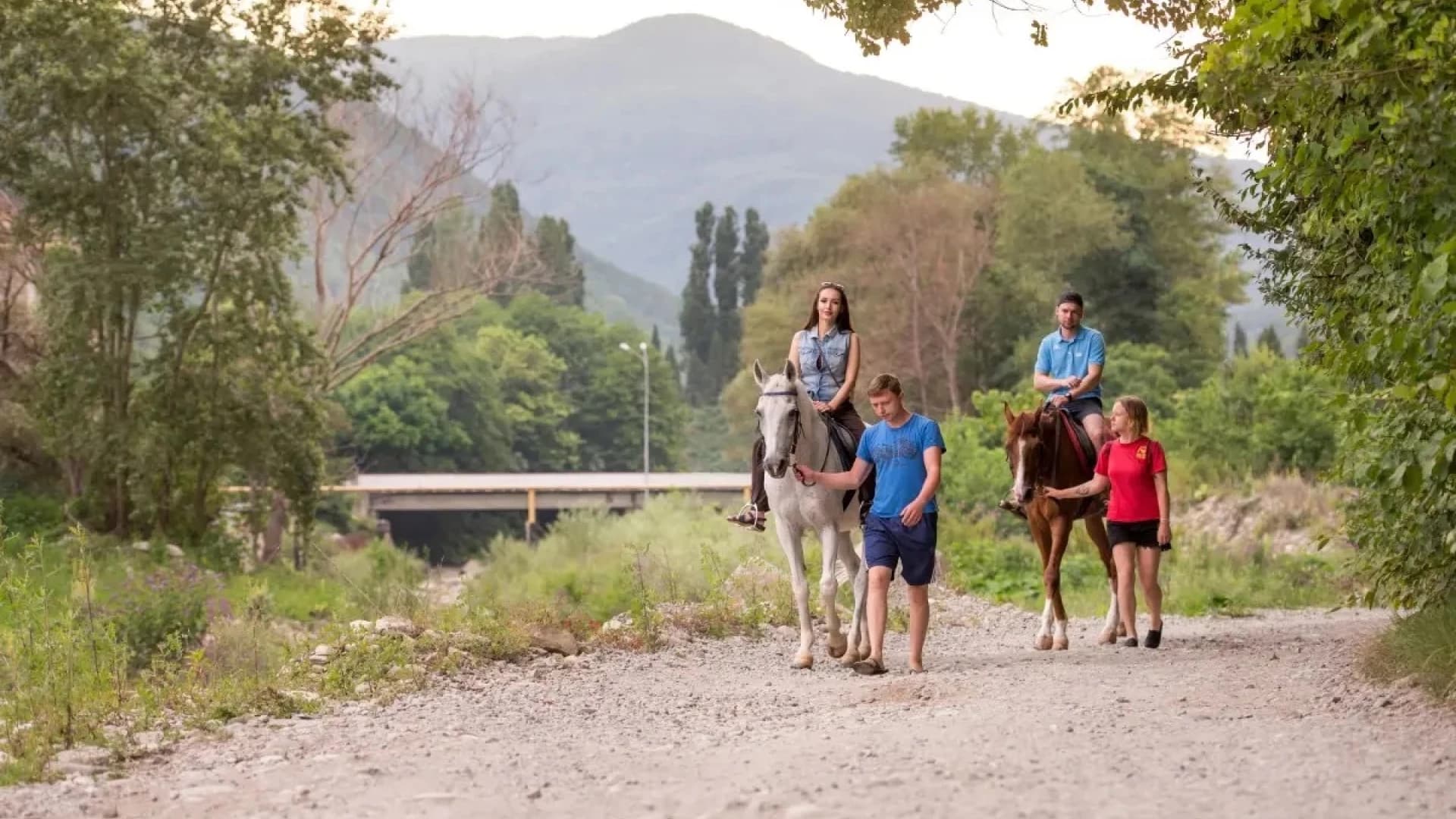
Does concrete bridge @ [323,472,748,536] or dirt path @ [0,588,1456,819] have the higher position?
dirt path @ [0,588,1456,819]

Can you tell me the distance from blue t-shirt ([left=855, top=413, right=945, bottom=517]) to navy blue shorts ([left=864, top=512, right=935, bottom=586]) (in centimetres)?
8

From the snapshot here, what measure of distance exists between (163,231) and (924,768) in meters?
29.0

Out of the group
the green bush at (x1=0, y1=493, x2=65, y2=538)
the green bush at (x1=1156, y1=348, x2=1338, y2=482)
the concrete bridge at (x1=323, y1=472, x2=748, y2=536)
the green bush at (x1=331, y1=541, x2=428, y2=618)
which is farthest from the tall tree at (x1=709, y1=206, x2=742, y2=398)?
the green bush at (x1=0, y1=493, x2=65, y2=538)

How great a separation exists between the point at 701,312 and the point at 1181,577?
4695 inches

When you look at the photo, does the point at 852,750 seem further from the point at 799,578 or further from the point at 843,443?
the point at 843,443

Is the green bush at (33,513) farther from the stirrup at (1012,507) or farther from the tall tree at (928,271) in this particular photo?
the tall tree at (928,271)

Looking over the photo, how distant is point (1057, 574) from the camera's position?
1427 cm

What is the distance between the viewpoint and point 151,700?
10.8 meters

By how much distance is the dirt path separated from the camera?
7152 mm

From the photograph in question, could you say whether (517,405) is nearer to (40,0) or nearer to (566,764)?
(40,0)

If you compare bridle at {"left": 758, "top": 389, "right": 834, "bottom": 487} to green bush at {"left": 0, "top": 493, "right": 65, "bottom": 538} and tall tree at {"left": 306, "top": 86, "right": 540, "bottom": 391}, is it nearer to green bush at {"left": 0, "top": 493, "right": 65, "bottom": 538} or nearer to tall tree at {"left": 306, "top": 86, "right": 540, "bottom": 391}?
green bush at {"left": 0, "top": 493, "right": 65, "bottom": 538}

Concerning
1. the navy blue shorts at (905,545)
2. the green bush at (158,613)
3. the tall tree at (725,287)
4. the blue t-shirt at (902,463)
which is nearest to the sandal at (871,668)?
the navy blue shorts at (905,545)

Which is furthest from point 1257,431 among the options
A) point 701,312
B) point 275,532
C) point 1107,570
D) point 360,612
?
point 701,312

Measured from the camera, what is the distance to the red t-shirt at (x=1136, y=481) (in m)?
13.5
